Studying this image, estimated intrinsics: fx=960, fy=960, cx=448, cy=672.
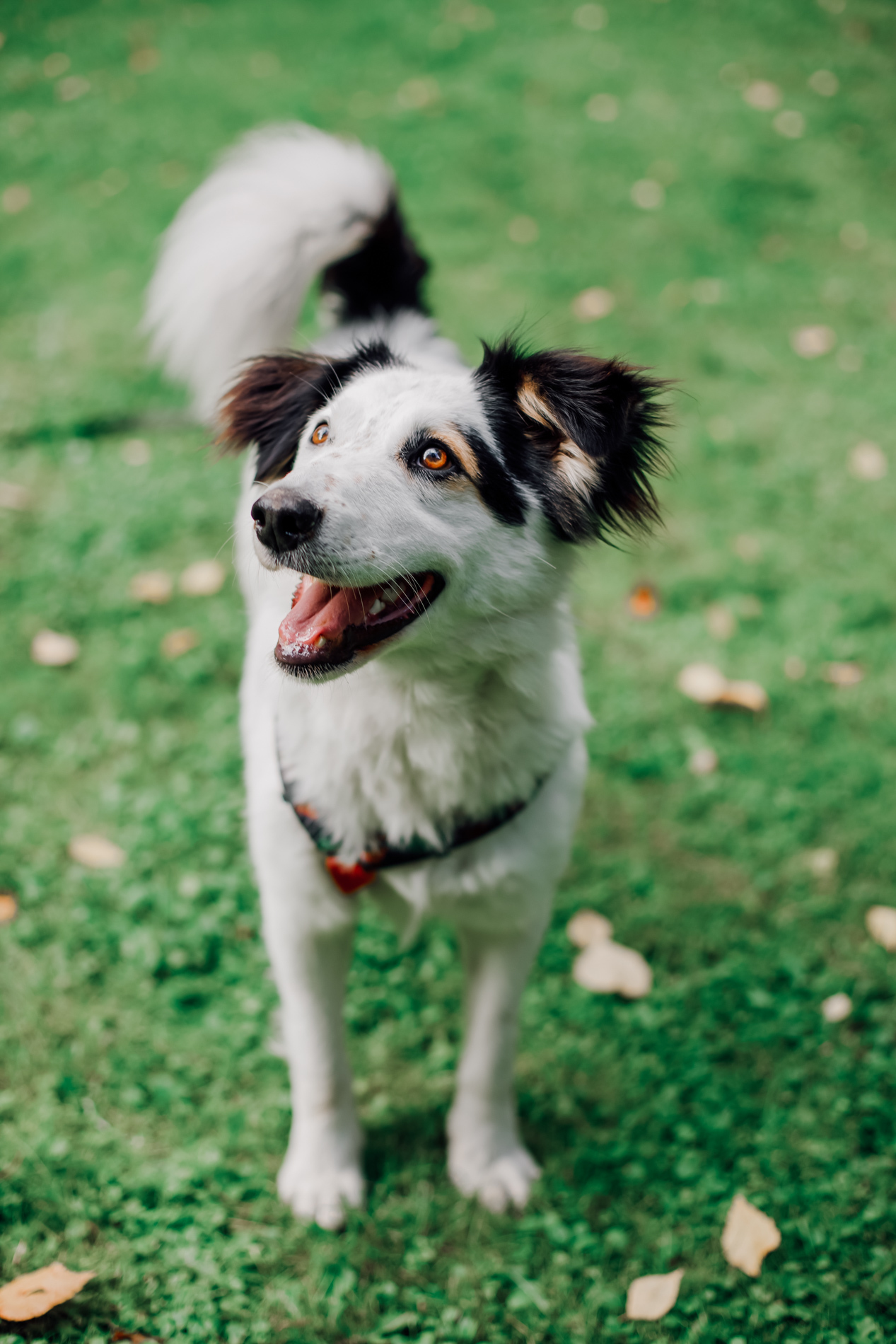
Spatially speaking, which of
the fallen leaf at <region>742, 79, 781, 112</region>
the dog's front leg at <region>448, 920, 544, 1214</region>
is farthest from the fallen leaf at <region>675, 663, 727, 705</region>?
the fallen leaf at <region>742, 79, 781, 112</region>

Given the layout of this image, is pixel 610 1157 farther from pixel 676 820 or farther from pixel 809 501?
pixel 809 501

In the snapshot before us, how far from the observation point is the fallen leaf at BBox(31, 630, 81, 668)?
11.0ft

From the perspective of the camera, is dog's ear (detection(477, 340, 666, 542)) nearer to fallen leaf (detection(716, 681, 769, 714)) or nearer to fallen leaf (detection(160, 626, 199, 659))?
fallen leaf (detection(716, 681, 769, 714))

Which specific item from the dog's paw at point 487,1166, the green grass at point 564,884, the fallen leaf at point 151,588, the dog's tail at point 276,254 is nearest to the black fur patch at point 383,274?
the dog's tail at point 276,254

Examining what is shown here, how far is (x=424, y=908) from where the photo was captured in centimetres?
194

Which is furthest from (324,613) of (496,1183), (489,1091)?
(496,1183)

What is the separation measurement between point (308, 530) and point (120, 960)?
5.20ft

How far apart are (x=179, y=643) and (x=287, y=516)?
202cm

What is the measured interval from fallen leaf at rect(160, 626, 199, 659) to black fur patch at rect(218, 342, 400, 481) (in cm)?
147

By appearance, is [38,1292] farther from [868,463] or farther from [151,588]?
[868,463]

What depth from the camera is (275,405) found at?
199 centimetres

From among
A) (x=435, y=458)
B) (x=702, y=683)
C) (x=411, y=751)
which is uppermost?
(x=435, y=458)

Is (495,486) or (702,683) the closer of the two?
(495,486)

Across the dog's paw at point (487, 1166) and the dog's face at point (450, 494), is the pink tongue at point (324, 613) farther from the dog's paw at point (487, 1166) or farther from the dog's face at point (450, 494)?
the dog's paw at point (487, 1166)
